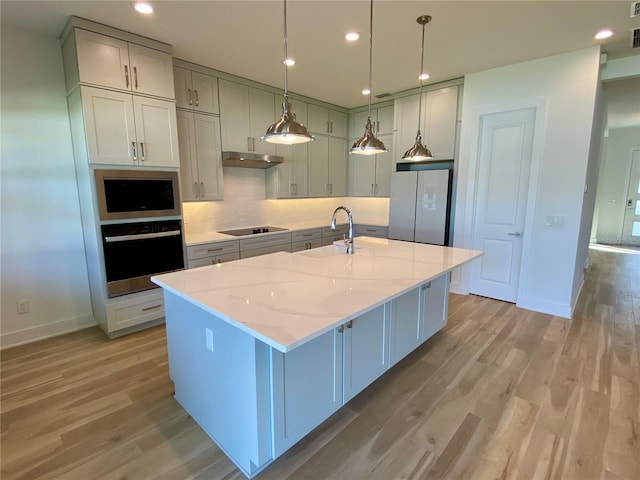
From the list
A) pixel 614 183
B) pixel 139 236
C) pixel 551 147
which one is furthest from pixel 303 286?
pixel 614 183

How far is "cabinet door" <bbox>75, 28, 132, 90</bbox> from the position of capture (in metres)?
2.61

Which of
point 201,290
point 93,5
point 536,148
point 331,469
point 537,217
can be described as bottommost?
point 331,469

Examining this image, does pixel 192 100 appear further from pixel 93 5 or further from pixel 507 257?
pixel 507 257

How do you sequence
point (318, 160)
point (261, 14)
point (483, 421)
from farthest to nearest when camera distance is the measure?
point (318, 160) < point (261, 14) < point (483, 421)

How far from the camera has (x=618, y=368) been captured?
8.45 ft

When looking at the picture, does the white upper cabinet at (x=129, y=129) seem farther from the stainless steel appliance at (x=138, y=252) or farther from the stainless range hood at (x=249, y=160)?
the stainless range hood at (x=249, y=160)

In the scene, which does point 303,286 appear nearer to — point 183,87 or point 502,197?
point 183,87

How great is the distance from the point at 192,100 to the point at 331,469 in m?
3.68

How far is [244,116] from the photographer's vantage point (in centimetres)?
405

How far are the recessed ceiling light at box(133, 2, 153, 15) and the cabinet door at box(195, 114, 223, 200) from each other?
47.0 inches

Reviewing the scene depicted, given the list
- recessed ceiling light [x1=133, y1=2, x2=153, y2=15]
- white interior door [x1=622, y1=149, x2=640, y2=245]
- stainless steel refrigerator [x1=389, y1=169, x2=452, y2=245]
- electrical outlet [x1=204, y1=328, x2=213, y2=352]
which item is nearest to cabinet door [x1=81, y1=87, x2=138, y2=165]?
recessed ceiling light [x1=133, y1=2, x2=153, y2=15]

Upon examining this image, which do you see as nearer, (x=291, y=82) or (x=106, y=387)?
(x=106, y=387)

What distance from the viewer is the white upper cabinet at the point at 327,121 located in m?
4.94

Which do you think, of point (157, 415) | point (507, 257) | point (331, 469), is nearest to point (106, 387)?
point (157, 415)
